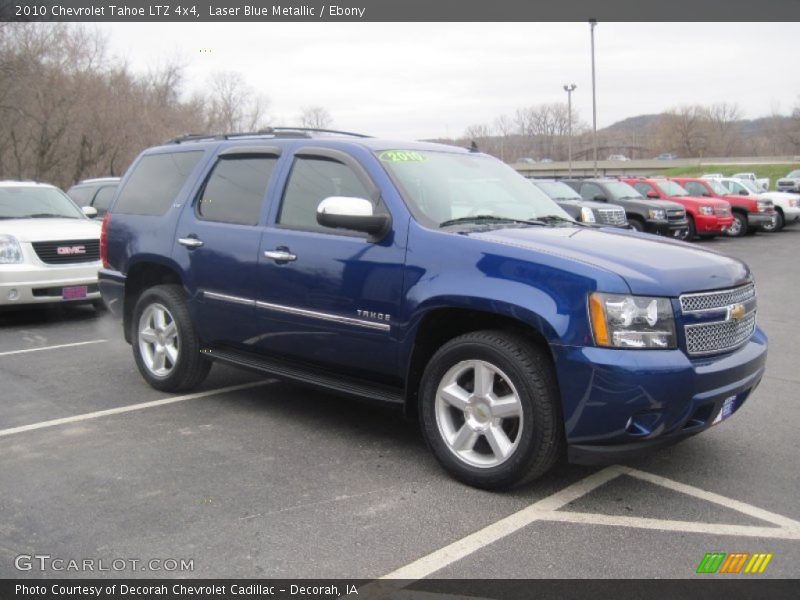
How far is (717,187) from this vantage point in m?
23.8

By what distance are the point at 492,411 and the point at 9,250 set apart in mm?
7139

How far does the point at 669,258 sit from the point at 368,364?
178cm

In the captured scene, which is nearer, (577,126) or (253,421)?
(253,421)

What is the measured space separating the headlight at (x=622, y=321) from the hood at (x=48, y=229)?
24.6 ft

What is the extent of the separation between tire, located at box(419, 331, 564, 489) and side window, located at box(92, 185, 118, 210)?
10.5 meters

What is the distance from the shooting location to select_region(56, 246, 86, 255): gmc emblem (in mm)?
9062

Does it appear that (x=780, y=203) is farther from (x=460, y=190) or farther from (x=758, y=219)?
(x=460, y=190)

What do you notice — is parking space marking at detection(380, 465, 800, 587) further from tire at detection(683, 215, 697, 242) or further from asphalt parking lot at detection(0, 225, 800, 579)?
tire at detection(683, 215, 697, 242)

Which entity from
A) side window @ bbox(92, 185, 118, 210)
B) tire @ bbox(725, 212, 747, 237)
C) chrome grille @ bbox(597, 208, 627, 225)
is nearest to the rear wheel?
chrome grille @ bbox(597, 208, 627, 225)

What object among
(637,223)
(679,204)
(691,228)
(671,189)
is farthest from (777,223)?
(637,223)

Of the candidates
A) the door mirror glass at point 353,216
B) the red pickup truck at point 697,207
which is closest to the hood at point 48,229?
the door mirror glass at point 353,216

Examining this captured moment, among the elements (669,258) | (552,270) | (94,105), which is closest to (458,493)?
(552,270)

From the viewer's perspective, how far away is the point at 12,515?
3.67 meters

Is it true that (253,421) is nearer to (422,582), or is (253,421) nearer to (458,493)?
(458,493)
